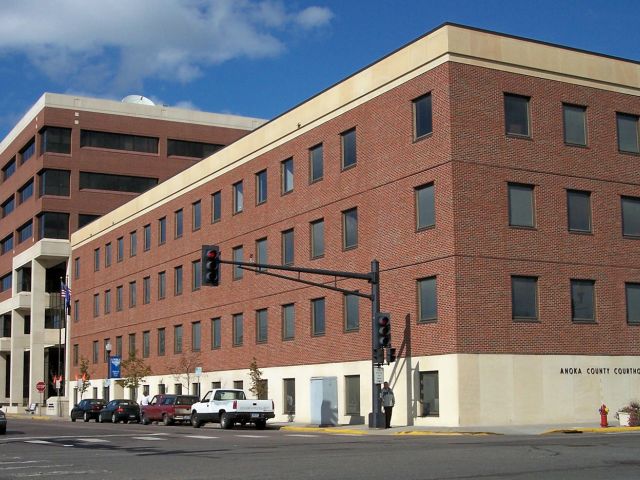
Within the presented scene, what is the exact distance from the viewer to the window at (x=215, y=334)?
55.2 metres

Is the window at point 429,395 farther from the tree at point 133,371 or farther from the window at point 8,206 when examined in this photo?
the window at point 8,206

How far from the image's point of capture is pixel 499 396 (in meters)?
35.6

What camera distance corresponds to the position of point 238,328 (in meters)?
53.1

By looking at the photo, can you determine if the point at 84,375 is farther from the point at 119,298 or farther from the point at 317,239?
the point at 317,239

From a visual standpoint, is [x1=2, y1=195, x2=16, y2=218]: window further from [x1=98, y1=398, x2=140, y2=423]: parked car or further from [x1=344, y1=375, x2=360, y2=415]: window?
[x1=344, y1=375, x2=360, y2=415]: window

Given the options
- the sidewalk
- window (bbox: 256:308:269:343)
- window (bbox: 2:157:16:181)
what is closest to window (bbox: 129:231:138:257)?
window (bbox: 256:308:269:343)

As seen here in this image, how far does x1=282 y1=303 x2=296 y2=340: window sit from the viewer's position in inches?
1868

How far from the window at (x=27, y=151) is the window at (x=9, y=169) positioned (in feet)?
9.36

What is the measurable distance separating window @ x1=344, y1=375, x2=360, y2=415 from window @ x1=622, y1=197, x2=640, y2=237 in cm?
1300

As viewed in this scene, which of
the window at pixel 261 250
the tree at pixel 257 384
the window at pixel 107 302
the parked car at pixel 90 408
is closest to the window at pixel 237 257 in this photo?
the window at pixel 261 250

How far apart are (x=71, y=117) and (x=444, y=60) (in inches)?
2201

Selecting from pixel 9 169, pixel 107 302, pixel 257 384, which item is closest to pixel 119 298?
pixel 107 302

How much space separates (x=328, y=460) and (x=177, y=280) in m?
42.7

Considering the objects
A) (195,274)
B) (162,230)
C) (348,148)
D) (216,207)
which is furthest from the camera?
(162,230)
